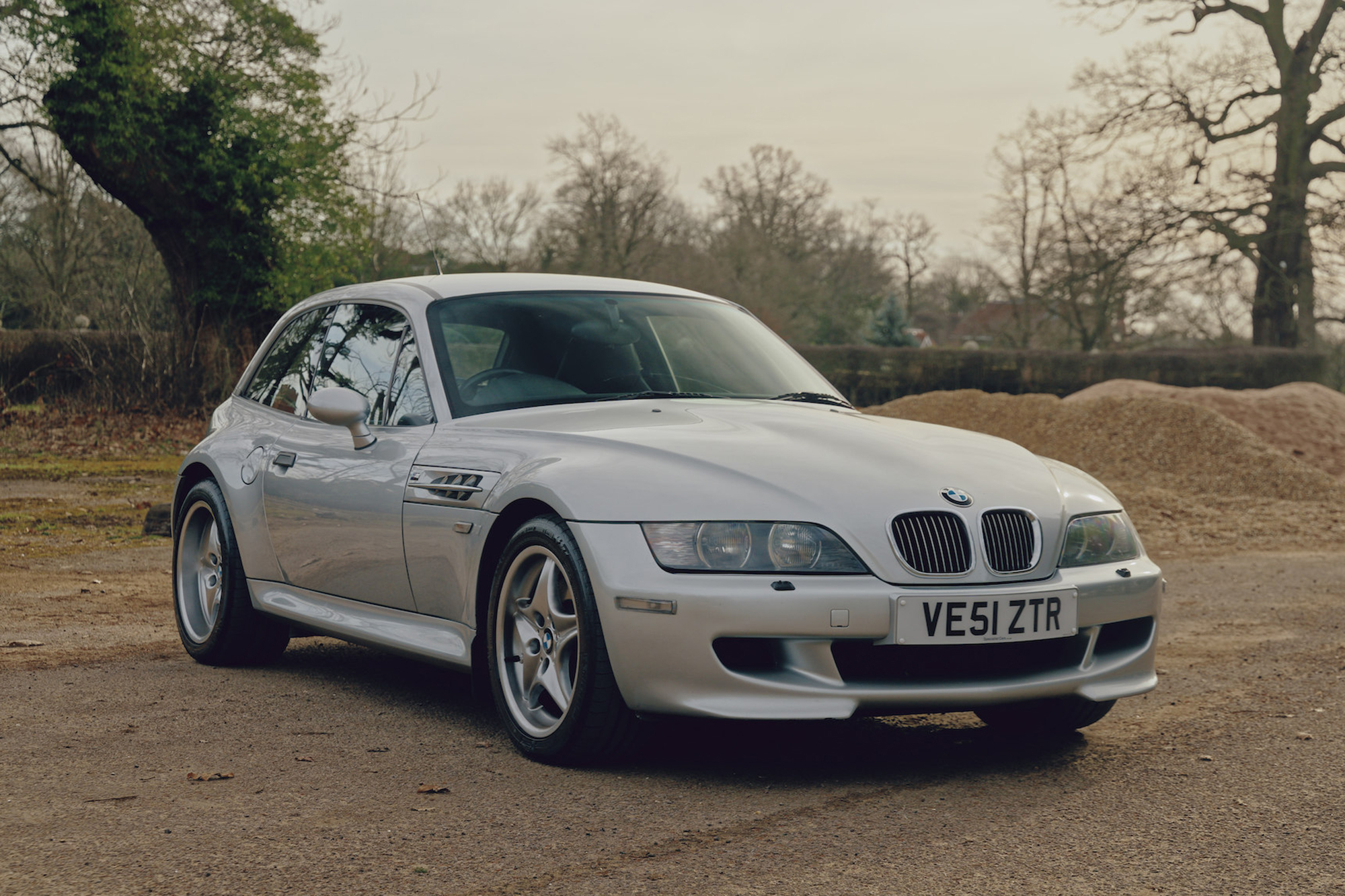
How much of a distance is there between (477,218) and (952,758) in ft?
185

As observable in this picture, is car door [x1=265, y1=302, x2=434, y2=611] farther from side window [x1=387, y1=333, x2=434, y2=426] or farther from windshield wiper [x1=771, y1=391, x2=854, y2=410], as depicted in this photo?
windshield wiper [x1=771, y1=391, x2=854, y2=410]

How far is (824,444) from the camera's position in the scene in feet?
14.3

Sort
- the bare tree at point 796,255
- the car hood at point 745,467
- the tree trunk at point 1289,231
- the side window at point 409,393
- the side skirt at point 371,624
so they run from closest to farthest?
1. the car hood at point 745,467
2. the side skirt at point 371,624
3. the side window at point 409,393
4. the tree trunk at point 1289,231
5. the bare tree at point 796,255

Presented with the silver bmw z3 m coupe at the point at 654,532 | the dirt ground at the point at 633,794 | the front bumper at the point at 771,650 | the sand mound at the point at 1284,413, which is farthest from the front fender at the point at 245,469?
the sand mound at the point at 1284,413

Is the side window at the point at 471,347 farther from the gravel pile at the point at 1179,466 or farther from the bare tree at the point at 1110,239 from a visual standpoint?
the bare tree at the point at 1110,239

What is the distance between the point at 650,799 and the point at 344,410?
204 centimetres

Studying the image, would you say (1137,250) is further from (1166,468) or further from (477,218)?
(477,218)

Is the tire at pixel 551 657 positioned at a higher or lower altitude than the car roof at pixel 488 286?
lower

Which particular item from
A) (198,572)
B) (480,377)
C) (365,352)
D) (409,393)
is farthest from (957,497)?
(198,572)

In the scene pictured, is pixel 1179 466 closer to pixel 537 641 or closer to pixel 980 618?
pixel 980 618

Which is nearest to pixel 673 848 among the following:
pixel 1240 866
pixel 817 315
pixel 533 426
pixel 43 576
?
pixel 1240 866

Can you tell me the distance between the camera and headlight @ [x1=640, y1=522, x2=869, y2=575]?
12.6 feet

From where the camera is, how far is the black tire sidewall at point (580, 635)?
400 cm

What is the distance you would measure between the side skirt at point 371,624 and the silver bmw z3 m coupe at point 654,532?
0.04 ft
